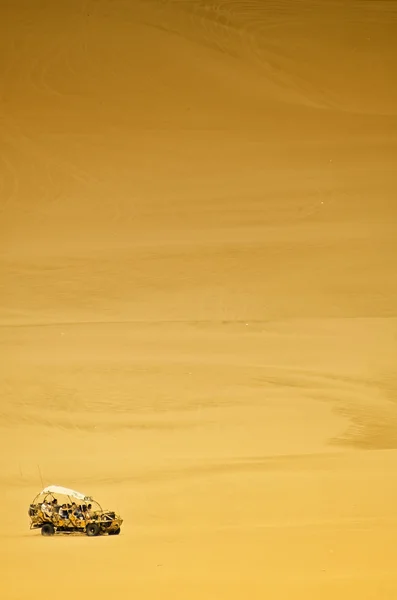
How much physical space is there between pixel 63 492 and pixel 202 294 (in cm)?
28

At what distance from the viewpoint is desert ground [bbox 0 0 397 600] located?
32.3 inches

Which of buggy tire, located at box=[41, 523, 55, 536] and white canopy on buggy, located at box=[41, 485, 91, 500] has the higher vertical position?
white canopy on buggy, located at box=[41, 485, 91, 500]

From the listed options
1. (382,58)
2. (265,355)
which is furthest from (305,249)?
(382,58)

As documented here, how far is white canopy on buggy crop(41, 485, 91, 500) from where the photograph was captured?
817 mm

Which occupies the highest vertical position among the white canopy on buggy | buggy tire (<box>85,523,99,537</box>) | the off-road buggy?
the white canopy on buggy

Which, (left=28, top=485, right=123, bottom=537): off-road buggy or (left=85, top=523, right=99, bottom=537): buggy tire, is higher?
(left=28, top=485, right=123, bottom=537): off-road buggy

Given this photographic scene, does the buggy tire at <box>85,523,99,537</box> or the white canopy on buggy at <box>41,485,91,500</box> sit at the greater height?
the white canopy on buggy at <box>41,485,91,500</box>

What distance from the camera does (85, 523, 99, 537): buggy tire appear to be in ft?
2.69

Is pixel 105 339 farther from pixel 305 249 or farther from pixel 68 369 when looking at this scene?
pixel 305 249

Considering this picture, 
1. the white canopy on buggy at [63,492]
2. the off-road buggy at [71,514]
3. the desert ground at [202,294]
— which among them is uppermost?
the desert ground at [202,294]

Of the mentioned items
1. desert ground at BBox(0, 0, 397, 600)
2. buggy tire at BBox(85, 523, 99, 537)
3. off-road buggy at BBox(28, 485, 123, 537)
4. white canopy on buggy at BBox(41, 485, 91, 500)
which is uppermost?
desert ground at BBox(0, 0, 397, 600)

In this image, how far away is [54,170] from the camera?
843mm

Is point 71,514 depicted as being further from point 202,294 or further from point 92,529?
point 202,294

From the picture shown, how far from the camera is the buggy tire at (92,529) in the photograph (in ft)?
2.69
